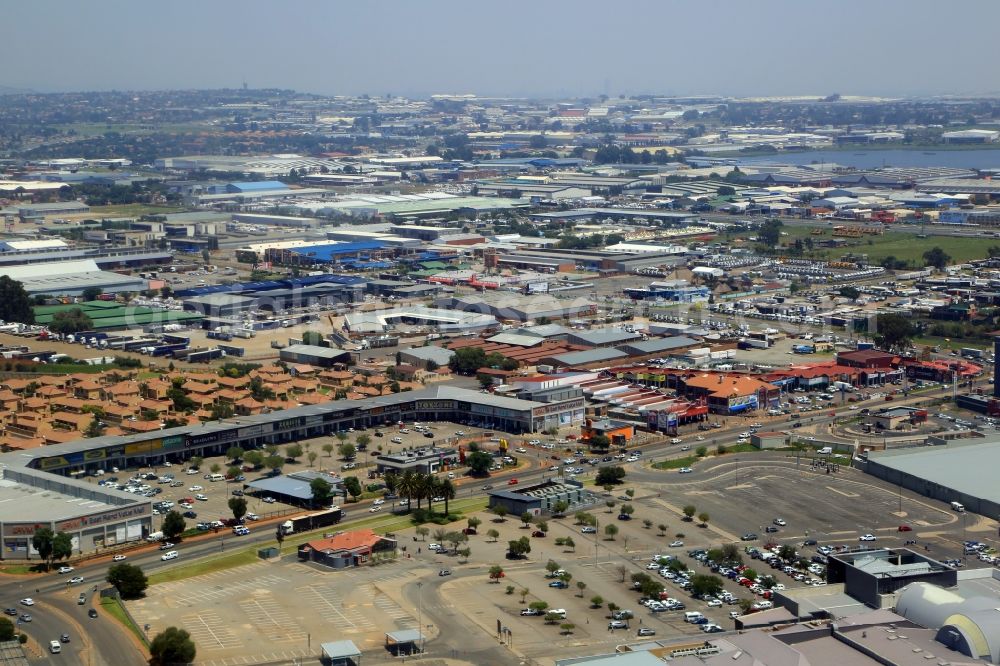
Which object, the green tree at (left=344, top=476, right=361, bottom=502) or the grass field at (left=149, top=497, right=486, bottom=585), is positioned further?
the green tree at (left=344, top=476, right=361, bottom=502)

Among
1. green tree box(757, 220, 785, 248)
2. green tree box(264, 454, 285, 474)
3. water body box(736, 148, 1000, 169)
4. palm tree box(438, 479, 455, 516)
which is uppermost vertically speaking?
palm tree box(438, 479, 455, 516)

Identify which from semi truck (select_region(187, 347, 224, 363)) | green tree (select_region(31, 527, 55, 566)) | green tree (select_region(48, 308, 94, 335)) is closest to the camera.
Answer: green tree (select_region(31, 527, 55, 566))

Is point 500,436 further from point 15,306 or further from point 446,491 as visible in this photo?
point 15,306

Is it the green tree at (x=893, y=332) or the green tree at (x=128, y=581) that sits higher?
the green tree at (x=128, y=581)

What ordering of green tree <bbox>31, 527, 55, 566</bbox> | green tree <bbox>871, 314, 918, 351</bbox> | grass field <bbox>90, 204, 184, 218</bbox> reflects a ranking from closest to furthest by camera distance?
green tree <bbox>31, 527, 55, 566</bbox>
green tree <bbox>871, 314, 918, 351</bbox>
grass field <bbox>90, 204, 184, 218</bbox>

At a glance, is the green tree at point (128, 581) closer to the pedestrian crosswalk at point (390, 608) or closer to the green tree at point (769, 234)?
the pedestrian crosswalk at point (390, 608)

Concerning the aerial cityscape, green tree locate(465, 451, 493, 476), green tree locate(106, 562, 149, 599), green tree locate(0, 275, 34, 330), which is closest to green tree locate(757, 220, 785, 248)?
the aerial cityscape

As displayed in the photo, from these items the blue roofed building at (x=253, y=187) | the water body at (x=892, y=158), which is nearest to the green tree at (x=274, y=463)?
the blue roofed building at (x=253, y=187)

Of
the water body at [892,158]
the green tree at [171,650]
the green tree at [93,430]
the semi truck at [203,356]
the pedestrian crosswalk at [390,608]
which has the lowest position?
the water body at [892,158]

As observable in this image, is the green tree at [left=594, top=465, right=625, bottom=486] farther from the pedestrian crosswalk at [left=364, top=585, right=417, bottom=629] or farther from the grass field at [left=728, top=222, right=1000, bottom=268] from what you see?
the grass field at [left=728, top=222, right=1000, bottom=268]
